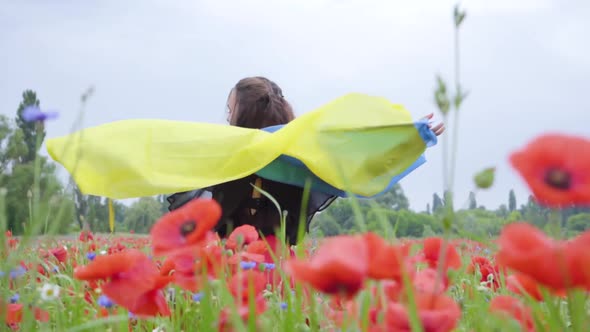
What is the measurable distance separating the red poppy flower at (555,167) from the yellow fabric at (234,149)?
1.71m

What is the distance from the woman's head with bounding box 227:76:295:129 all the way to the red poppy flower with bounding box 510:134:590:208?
2.99 metres

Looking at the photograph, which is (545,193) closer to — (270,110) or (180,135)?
(180,135)

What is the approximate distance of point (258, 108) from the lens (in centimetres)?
350

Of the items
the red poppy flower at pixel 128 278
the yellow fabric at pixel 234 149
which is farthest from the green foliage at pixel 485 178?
the yellow fabric at pixel 234 149

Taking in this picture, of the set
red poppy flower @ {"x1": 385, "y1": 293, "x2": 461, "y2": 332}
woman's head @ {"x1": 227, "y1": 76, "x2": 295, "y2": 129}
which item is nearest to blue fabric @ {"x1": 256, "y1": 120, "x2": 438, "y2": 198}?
woman's head @ {"x1": 227, "y1": 76, "x2": 295, "y2": 129}

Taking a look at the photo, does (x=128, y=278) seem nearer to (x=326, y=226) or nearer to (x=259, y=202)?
(x=259, y=202)

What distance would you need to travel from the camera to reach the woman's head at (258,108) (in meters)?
3.49

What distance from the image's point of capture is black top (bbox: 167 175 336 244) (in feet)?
9.59

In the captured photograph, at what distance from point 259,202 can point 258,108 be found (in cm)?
73

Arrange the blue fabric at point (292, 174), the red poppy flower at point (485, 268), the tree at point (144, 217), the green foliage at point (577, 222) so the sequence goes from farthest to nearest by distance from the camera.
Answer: the blue fabric at point (292, 174), the tree at point (144, 217), the red poppy flower at point (485, 268), the green foliage at point (577, 222)

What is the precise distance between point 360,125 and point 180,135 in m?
0.75

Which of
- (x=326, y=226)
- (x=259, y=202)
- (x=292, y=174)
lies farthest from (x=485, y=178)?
(x=326, y=226)

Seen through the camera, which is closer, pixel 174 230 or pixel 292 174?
pixel 174 230

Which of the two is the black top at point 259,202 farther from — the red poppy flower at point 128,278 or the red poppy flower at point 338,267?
the red poppy flower at point 338,267
